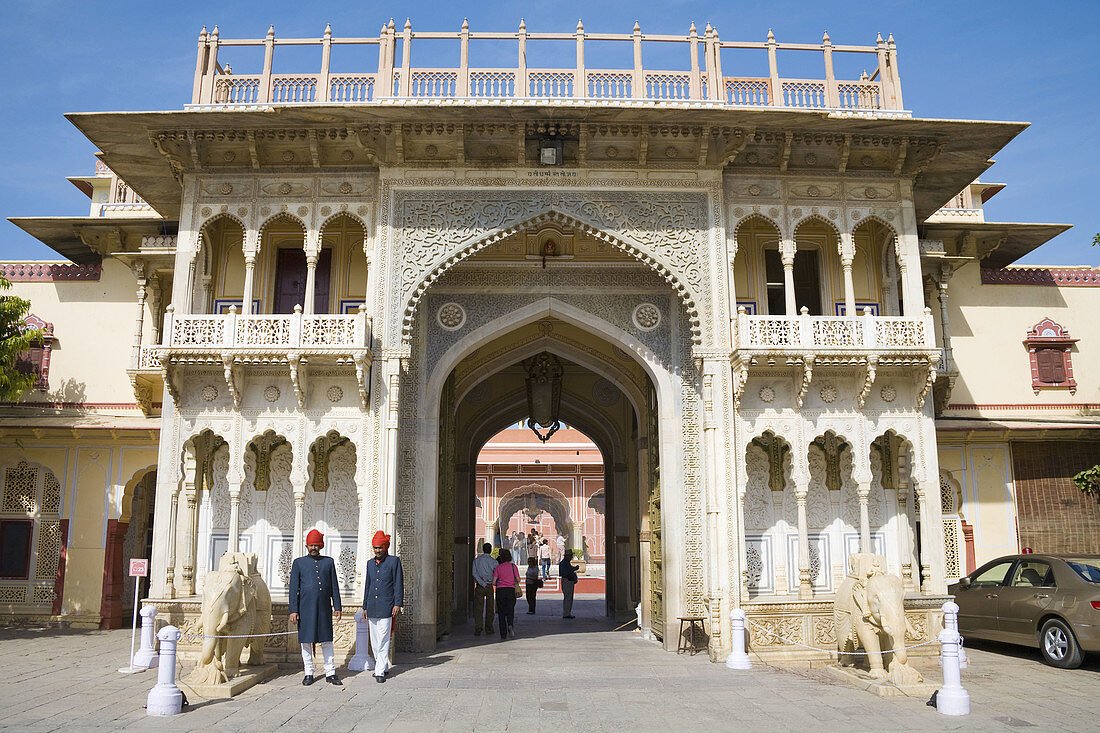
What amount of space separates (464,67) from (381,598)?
7314 mm

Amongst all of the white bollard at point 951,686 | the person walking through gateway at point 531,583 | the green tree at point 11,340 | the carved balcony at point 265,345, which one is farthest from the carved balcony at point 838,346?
the green tree at point 11,340

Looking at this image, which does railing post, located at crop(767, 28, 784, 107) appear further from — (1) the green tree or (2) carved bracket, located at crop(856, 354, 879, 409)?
(1) the green tree

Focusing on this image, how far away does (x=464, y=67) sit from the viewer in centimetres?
1212

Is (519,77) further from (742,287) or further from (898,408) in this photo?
(898,408)

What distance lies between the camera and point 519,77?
12.0 m

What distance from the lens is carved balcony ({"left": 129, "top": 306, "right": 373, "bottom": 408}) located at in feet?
38.1

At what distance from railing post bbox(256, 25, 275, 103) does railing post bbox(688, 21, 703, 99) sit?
6.01m

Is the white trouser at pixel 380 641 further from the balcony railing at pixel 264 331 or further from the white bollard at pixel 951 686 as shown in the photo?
the white bollard at pixel 951 686

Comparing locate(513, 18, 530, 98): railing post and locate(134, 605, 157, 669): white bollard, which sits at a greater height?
locate(513, 18, 530, 98): railing post

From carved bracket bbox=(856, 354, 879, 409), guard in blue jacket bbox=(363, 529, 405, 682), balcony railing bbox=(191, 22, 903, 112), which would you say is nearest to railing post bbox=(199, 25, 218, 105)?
balcony railing bbox=(191, 22, 903, 112)

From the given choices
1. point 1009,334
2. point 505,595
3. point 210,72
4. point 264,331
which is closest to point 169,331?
point 264,331

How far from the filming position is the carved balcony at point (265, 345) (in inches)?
457

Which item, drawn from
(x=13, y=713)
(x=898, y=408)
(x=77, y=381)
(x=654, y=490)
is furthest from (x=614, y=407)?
(x=13, y=713)

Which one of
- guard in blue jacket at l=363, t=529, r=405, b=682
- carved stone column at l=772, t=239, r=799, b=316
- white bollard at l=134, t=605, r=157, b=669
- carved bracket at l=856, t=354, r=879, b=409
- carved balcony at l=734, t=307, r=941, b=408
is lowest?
white bollard at l=134, t=605, r=157, b=669
